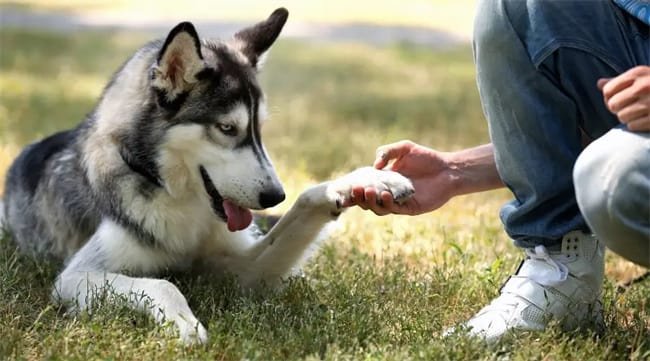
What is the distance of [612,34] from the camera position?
327 centimetres

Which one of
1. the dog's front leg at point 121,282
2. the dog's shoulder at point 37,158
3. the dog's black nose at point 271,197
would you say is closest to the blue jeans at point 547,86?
the dog's black nose at point 271,197

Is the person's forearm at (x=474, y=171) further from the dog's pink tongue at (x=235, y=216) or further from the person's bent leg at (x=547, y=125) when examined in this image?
the dog's pink tongue at (x=235, y=216)

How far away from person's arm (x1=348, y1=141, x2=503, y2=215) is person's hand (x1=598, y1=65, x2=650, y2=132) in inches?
35.5

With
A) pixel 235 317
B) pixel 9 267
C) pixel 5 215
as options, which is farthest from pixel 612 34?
pixel 5 215

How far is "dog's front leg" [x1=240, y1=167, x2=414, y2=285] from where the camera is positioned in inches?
149

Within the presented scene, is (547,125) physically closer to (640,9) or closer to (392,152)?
(640,9)

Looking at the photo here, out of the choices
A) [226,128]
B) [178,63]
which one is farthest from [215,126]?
[178,63]

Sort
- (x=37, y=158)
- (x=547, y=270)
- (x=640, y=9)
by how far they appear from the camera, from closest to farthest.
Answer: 1. (x=640, y=9)
2. (x=547, y=270)
3. (x=37, y=158)

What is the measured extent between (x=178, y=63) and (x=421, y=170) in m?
0.97

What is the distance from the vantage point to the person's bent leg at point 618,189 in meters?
2.85

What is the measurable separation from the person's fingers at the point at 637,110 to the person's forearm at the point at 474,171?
2.97ft

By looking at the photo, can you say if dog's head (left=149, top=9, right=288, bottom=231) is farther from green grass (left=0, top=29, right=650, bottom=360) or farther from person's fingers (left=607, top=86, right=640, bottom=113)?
person's fingers (left=607, top=86, right=640, bottom=113)

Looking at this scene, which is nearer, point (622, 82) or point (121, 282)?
point (622, 82)

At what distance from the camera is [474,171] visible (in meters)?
3.78
